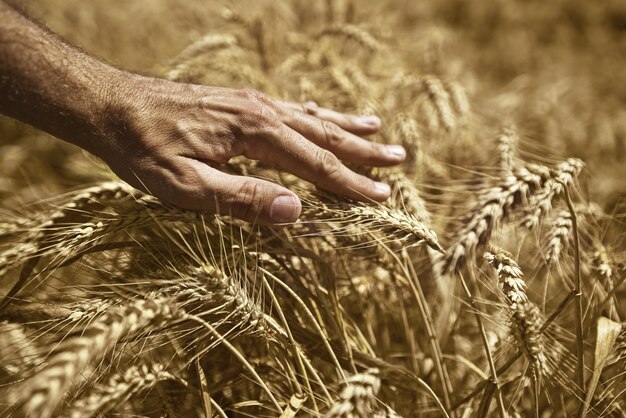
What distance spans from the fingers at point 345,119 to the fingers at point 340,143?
0.45ft

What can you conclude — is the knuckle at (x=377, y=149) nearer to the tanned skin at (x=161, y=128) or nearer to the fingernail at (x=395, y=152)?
the fingernail at (x=395, y=152)

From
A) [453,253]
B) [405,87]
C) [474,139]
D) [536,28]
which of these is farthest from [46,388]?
[536,28]

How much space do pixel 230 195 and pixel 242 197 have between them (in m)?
0.03

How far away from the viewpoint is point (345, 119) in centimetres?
162

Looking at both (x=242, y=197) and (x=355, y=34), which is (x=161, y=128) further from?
(x=355, y=34)

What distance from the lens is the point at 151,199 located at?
116cm

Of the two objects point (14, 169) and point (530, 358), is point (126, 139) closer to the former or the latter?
point (530, 358)

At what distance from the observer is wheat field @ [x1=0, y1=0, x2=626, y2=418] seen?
0.99m

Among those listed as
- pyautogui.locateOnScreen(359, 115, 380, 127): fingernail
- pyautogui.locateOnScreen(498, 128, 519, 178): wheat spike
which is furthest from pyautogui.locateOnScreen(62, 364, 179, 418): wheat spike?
pyautogui.locateOnScreen(498, 128, 519, 178): wheat spike

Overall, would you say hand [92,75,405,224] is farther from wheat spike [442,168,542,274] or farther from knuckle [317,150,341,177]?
wheat spike [442,168,542,274]

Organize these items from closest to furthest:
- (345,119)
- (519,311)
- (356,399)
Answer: (356,399) → (519,311) → (345,119)

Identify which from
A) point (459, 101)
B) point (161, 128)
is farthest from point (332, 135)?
point (459, 101)

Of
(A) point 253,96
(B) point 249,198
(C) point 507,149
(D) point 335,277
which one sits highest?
(A) point 253,96

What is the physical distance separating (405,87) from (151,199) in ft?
5.08
